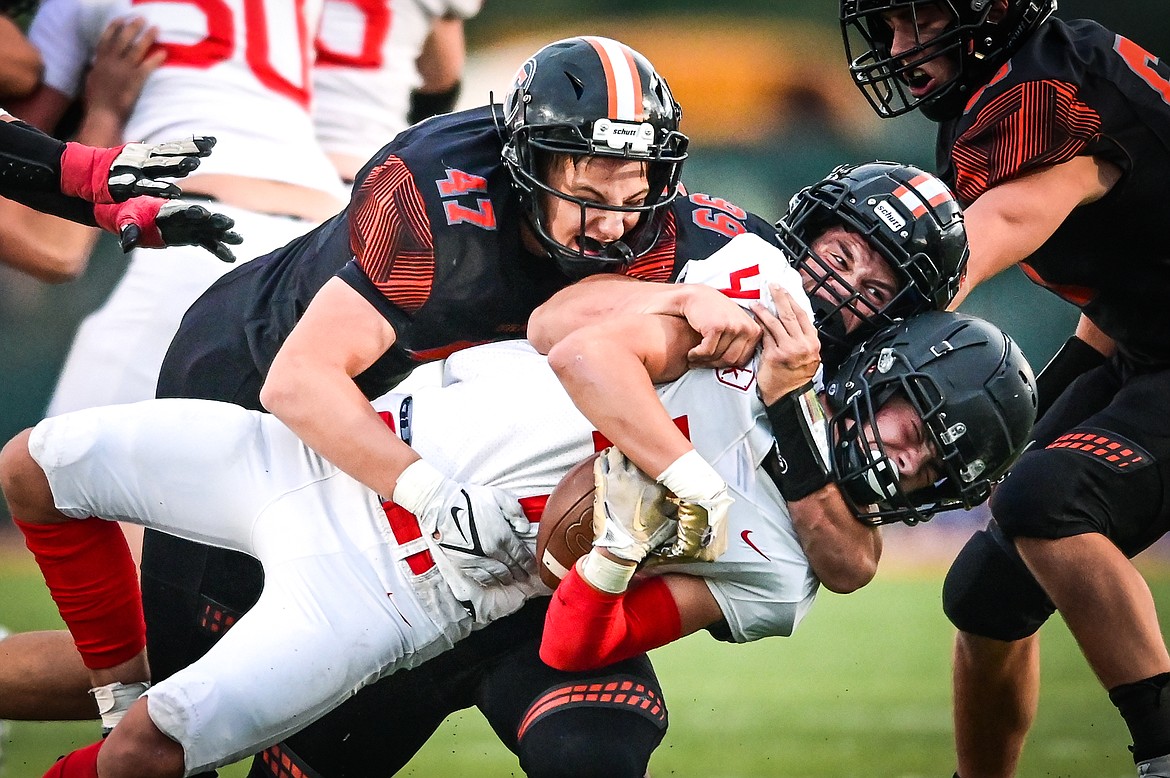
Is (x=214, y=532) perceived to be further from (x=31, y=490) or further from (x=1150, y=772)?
(x=1150, y=772)

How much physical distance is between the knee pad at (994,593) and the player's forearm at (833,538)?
0.72m

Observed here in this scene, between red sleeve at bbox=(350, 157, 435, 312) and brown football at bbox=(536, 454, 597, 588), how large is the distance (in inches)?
18.3

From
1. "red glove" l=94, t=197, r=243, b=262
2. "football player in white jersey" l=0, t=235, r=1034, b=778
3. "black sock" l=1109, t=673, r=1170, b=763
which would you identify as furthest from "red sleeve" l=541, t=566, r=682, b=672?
"red glove" l=94, t=197, r=243, b=262

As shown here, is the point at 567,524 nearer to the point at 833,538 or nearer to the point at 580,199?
the point at 833,538

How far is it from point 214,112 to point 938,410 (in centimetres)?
286

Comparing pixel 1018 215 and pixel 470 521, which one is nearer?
pixel 470 521

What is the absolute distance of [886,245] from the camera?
217 centimetres

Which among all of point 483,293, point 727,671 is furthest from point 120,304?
point 727,671

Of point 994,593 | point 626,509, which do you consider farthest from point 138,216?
point 994,593

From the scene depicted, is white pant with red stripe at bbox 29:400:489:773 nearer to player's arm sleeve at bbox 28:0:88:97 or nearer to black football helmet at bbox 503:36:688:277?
black football helmet at bbox 503:36:688:277

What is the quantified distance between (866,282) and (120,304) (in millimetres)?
2618

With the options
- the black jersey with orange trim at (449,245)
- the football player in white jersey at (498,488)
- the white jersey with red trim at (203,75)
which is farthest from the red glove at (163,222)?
the white jersey with red trim at (203,75)

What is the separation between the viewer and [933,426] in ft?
6.68

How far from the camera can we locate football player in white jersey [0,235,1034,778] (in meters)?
2.01
